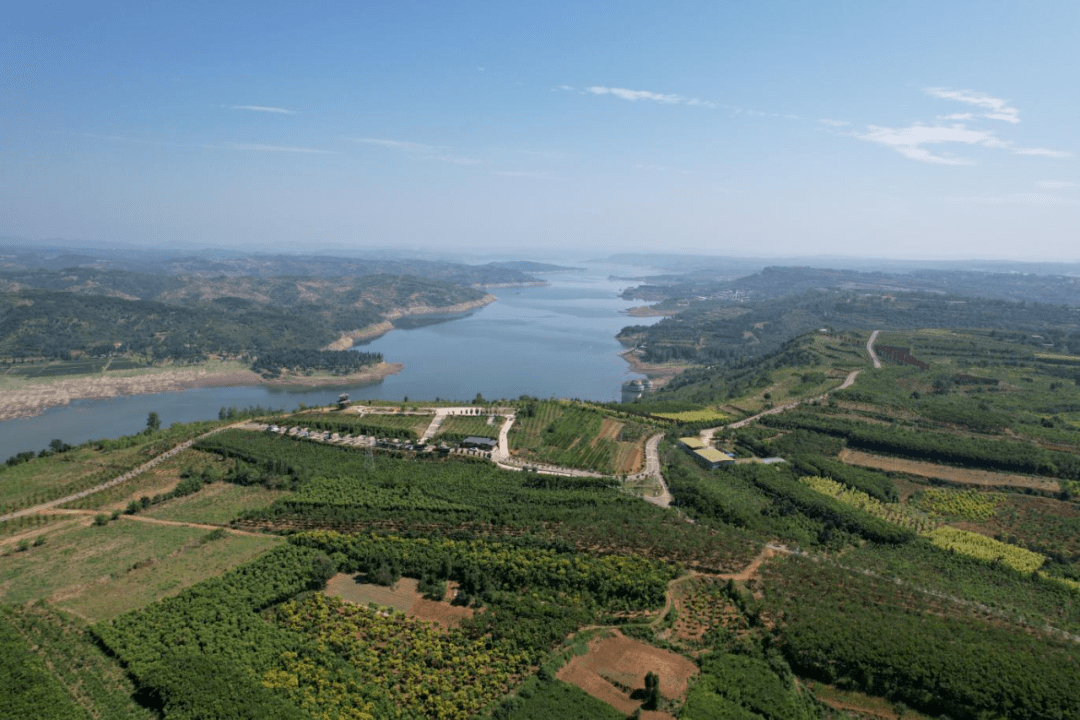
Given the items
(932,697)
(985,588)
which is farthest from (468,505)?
(985,588)

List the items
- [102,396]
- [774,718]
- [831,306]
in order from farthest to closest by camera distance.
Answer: [831,306] < [102,396] < [774,718]

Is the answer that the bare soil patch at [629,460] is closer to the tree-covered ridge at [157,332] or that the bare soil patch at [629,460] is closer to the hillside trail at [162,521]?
the hillside trail at [162,521]

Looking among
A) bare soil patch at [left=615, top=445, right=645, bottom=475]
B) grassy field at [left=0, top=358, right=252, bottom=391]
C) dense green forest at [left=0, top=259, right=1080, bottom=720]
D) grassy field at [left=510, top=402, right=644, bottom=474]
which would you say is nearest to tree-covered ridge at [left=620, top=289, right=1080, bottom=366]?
grassy field at [left=510, top=402, right=644, bottom=474]

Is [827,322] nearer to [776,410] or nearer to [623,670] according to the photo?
A: [776,410]

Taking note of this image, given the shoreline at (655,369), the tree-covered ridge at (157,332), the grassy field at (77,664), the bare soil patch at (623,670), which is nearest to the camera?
the grassy field at (77,664)

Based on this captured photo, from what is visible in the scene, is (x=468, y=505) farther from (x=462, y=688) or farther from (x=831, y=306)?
(x=831, y=306)

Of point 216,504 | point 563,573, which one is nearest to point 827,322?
point 563,573

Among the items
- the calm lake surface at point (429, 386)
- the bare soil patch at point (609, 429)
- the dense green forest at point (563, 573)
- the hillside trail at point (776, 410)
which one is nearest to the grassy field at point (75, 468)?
the dense green forest at point (563, 573)
